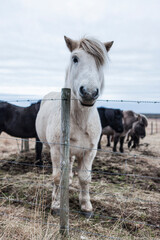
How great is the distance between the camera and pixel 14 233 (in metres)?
2.44

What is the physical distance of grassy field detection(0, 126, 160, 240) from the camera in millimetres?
2511

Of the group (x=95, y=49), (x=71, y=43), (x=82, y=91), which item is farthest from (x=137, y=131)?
(x=82, y=91)

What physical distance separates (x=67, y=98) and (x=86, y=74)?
493 millimetres

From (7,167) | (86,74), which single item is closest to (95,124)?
(86,74)

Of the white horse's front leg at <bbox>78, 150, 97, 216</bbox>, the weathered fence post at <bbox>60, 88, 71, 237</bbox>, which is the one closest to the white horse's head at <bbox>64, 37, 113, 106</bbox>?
the weathered fence post at <bbox>60, 88, 71, 237</bbox>

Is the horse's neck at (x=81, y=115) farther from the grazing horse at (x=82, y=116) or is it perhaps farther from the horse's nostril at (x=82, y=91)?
the horse's nostril at (x=82, y=91)

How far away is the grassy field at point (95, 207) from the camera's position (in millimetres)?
2511

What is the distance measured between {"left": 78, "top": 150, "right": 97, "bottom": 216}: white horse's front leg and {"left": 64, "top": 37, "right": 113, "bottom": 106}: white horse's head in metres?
0.96

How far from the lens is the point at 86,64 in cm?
273

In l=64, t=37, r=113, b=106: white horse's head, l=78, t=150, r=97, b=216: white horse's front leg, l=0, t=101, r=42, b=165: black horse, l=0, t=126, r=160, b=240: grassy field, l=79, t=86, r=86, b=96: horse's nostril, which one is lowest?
l=0, t=126, r=160, b=240: grassy field

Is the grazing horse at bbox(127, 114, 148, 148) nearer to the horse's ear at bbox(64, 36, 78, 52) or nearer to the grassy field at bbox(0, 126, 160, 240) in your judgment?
the grassy field at bbox(0, 126, 160, 240)

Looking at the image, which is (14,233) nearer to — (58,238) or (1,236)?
(1,236)

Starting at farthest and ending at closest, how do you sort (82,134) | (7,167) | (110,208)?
1. (7,167)
2. (110,208)
3. (82,134)

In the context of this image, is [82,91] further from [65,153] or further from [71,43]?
[71,43]
